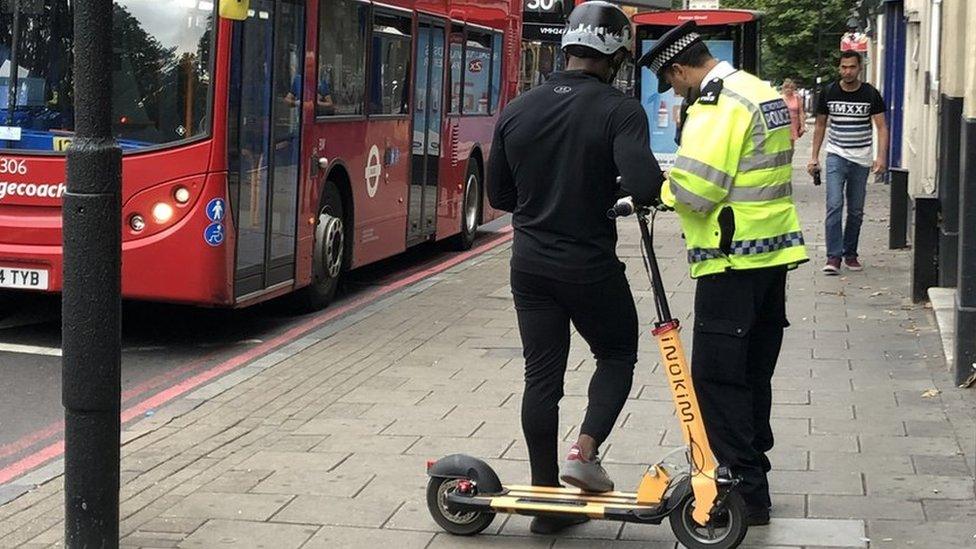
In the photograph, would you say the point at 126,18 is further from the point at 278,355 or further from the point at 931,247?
the point at 931,247

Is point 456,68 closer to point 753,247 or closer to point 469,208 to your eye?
point 469,208

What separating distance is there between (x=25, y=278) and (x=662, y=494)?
18.2 ft

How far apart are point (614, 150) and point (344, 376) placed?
13.1ft

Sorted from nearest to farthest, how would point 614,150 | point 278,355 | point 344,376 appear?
A: point 614,150 < point 344,376 < point 278,355

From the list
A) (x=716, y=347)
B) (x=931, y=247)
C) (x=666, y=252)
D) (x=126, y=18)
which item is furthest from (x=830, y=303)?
(x=716, y=347)

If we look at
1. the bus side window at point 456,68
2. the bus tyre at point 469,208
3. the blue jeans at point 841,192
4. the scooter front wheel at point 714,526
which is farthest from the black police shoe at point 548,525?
the bus tyre at point 469,208

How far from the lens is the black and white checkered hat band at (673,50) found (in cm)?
545

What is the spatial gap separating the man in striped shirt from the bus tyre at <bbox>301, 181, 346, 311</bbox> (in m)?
4.10

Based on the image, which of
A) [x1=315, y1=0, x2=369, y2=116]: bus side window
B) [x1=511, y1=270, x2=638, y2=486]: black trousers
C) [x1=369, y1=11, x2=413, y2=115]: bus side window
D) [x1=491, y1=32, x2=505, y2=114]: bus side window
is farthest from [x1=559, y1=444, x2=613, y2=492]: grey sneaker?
[x1=491, y1=32, x2=505, y2=114]: bus side window

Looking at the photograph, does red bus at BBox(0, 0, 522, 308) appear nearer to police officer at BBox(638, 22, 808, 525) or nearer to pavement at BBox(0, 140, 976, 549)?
pavement at BBox(0, 140, 976, 549)

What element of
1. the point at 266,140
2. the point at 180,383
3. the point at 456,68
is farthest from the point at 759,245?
the point at 456,68

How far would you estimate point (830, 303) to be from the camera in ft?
38.6

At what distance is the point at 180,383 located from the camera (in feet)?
29.4

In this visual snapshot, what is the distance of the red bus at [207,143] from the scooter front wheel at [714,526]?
503 centimetres
